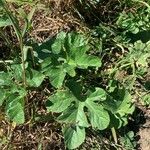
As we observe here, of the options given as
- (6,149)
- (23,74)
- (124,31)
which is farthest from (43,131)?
(124,31)

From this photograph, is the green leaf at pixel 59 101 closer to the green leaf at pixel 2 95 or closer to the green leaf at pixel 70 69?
the green leaf at pixel 70 69

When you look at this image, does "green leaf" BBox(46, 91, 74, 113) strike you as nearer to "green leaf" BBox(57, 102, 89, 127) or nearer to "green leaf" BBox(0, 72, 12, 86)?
"green leaf" BBox(57, 102, 89, 127)

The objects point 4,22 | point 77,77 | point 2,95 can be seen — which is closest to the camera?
point 4,22

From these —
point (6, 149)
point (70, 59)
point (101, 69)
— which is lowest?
point (6, 149)

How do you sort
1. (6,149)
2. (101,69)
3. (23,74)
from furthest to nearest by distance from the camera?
(101,69) → (6,149) → (23,74)

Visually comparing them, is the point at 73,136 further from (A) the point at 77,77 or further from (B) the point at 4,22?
(B) the point at 4,22

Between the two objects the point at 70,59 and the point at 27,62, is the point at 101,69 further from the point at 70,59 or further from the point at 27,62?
the point at 27,62

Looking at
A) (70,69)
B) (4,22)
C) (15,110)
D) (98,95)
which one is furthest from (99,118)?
(4,22)
